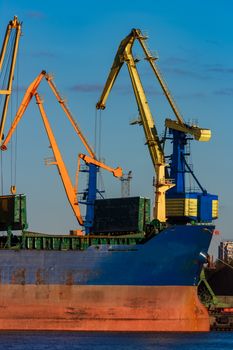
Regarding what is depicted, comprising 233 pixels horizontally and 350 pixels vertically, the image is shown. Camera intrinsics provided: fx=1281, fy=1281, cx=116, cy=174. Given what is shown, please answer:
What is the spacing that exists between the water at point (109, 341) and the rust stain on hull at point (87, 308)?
99 centimetres

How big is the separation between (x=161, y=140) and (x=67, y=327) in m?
18.0

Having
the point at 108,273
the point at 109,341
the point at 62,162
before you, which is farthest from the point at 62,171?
the point at 109,341

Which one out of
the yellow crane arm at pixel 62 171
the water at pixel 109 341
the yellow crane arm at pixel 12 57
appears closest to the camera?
the water at pixel 109 341

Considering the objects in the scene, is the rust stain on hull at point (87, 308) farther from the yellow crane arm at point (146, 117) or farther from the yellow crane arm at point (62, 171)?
the yellow crane arm at point (62, 171)

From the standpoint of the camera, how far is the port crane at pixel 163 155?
97.1m

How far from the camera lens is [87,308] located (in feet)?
295

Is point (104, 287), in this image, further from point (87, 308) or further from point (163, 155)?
point (163, 155)

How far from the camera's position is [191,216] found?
9681cm

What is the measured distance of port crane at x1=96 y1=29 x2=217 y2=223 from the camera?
97062 millimetres

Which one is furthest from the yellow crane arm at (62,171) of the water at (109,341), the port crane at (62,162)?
the water at (109,341)

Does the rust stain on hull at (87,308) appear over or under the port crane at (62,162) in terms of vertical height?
under

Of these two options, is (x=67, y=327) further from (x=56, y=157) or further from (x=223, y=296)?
(x=223, y=296)

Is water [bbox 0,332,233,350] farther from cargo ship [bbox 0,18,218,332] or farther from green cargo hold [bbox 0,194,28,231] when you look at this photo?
green cargo hold [bbox 0,194,28,231]

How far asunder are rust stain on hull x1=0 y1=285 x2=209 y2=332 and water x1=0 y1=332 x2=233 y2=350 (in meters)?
0.99
